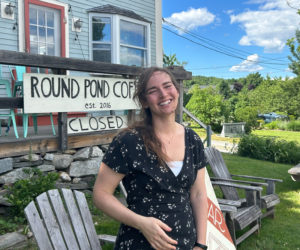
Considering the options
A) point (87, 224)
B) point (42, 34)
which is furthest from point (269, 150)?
point (87, 224)

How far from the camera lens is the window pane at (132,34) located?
9633 mm

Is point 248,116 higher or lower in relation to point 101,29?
lower

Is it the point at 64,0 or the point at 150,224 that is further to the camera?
the point at 64,0

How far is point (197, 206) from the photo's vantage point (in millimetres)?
1967

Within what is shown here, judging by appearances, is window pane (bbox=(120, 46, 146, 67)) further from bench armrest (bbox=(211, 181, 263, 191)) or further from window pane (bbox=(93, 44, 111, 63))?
bench armrest (bbox=(211, 181, 263, 191))

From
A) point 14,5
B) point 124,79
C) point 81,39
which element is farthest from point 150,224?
point 81,39

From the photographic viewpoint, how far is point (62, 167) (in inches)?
184

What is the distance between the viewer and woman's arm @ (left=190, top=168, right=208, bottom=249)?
1.91 m

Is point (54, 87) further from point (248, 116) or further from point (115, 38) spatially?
point (248, 116)

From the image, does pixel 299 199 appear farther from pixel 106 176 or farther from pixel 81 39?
pixel 81 39

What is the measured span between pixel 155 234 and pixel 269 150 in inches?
387

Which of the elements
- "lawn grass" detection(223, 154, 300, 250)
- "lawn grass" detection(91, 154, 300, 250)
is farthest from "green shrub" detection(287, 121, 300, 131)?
"lawn grass" detection(91, 154, 300, 250)

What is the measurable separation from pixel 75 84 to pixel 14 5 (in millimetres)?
3947

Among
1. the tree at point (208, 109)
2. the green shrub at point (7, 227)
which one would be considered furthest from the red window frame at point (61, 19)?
the tree at point (208, 109)
